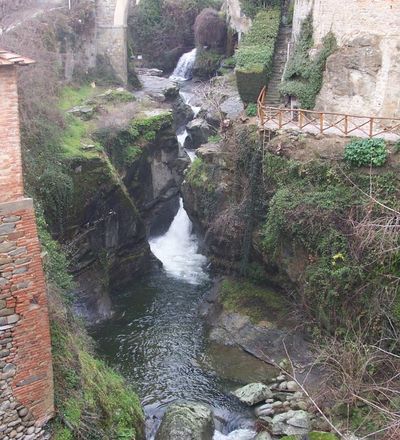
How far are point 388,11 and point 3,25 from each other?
47.7 feet

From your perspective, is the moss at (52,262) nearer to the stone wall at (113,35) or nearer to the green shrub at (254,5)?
the stone wall at (113,35)

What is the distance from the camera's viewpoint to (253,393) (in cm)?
1467

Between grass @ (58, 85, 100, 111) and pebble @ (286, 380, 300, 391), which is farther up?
grass @ (58, 85, 100, 111)

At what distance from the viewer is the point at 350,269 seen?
14.7m

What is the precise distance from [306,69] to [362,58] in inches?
100

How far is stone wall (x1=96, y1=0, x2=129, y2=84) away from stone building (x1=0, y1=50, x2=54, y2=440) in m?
20.7

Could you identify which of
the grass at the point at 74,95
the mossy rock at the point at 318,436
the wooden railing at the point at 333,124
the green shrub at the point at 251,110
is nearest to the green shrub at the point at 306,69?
the wooden railing at the point at 333,124

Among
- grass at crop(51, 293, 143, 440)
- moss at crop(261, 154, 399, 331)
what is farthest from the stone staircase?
grass at crop(51, 293, 143, 440)

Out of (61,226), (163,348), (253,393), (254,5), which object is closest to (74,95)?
(61,226)

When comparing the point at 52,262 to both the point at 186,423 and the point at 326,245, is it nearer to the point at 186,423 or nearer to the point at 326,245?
the point at 186,423

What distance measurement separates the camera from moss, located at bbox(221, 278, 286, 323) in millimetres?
17703

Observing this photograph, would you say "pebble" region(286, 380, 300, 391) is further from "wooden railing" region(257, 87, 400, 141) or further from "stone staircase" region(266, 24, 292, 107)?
"stone staircase" region(266, 24, 292, 107)

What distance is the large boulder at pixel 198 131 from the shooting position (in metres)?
27.3

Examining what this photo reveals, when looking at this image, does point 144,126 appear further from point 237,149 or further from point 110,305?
point 110,305
